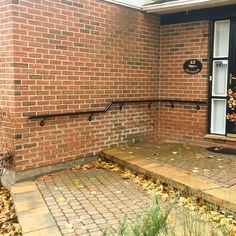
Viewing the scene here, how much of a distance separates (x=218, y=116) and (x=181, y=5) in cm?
224

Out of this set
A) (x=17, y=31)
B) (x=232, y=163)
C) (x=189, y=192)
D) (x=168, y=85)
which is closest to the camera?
(x=189, y=192)

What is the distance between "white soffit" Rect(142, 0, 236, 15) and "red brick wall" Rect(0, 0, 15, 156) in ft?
9.36

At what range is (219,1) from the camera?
523 centimetres

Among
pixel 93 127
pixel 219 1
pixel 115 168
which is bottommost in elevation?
pixel 115 168

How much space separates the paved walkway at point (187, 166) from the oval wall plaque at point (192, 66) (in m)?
1.51

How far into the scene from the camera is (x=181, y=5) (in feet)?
18.2

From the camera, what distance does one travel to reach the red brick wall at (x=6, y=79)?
4149 millimetres

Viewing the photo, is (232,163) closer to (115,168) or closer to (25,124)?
(115,168)

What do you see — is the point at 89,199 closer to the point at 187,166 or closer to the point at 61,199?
the point at 61,199

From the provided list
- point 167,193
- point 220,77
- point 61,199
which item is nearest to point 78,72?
point 61,199

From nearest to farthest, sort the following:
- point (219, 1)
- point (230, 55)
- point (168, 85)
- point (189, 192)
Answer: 1. point (189, 192)
2. point (219, 1)
3. point (230, 55)
4. point (168, 85)

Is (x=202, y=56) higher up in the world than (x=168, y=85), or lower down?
higher up

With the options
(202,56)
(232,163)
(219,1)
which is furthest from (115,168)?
(219,1)

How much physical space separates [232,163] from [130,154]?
5.47 feet
